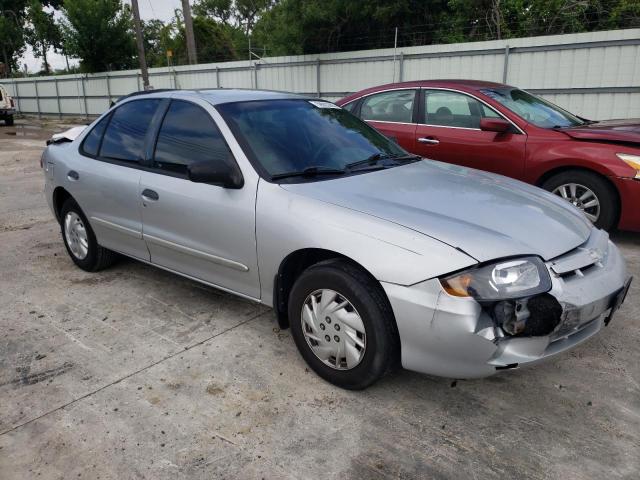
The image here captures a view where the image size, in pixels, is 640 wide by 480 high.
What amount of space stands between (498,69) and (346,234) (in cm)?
1087

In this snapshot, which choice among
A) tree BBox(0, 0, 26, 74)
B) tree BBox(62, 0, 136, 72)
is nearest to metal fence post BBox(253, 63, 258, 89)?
tree BBox(62, 0, 136, 72)

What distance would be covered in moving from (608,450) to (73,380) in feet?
9.01

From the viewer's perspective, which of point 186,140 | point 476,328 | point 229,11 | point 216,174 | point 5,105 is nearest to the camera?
point 476,328

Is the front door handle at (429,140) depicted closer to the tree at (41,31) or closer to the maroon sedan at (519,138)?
the maroon sedan at (519,138)

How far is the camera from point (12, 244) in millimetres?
5688

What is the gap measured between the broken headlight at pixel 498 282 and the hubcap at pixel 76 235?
11.1 ft

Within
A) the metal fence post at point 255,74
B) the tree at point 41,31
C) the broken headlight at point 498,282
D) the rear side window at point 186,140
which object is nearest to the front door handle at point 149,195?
the rear side window at point 186,140

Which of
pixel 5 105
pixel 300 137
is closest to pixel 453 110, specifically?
pixel 300 137

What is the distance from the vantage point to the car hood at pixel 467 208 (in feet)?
8.43

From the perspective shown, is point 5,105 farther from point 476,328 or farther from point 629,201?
point 476,328

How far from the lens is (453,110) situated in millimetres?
6039

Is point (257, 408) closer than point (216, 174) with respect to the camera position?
Yes

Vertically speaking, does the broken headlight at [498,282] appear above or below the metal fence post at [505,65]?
below

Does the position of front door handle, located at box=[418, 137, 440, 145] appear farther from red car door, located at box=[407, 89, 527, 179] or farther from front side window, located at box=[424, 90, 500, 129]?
front side window, located at box=[424, 90, 500, 129]
